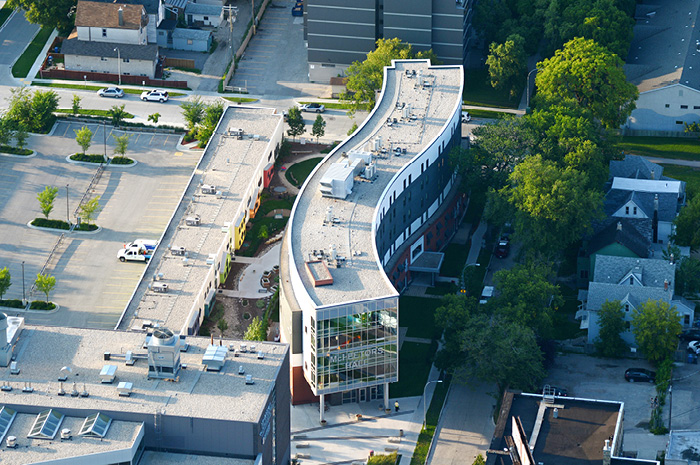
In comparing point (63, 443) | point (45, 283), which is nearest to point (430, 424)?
point (63, 443)

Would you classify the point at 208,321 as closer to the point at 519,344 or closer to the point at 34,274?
the point at 34,274

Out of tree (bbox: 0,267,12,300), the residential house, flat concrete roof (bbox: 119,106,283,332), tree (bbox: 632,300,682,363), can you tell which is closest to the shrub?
tree (bbox: 0,267,12,300)

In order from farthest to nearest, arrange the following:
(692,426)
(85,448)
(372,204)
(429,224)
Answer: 1. (429,224)
2. (372,204)
3. (692,426)
4. (85,448)

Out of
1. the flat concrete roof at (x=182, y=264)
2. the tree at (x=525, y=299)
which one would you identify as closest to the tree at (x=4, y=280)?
the flat concrete roof at (x=182, y=264)

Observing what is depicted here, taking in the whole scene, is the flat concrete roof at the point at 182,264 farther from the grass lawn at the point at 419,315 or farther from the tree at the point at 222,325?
the grass lawn at the point at 419,315

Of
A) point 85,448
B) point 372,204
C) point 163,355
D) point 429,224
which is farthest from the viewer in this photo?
point 429,224

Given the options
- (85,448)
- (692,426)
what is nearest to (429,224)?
(692,426)
